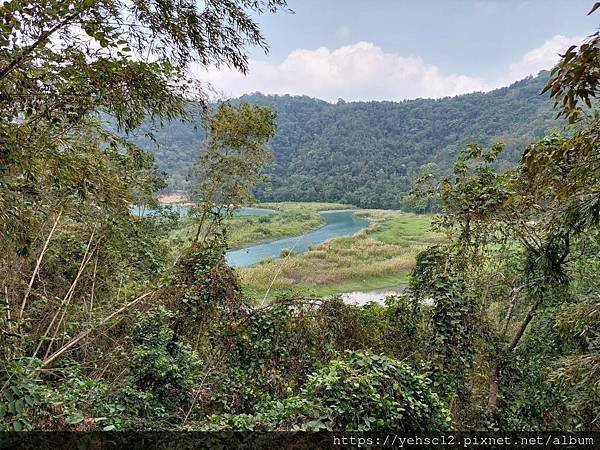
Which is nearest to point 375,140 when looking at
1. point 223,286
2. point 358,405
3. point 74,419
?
point 223,286

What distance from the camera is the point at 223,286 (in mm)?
3537

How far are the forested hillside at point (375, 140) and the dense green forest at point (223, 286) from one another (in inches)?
760

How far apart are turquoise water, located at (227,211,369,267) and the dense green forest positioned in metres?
4.99

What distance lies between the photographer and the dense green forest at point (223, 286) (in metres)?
1.55

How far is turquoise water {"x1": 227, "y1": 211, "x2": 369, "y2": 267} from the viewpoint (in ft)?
48.5

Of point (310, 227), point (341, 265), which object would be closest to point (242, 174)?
point (341, 265)

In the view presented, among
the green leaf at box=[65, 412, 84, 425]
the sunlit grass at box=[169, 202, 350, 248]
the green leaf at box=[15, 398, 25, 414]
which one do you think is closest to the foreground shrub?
the green leaf at box=[65, 412, 84, 425]

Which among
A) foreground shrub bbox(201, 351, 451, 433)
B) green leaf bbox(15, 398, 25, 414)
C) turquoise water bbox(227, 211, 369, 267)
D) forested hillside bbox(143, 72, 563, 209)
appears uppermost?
forested hillside bbox(143, 72, 563, 209)

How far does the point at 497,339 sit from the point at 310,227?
1774 cm

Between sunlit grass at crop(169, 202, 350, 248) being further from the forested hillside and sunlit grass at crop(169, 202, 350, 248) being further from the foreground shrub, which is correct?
the foreground shrub

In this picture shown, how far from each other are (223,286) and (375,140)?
34.0 metres

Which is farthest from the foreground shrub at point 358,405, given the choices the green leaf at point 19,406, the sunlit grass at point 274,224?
the sunlit grass at point 274,224

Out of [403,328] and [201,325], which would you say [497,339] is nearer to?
[403,328]

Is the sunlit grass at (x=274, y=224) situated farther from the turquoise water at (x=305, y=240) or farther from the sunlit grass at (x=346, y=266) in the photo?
the sunlit grass at (x=346, y=266)
